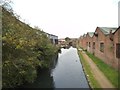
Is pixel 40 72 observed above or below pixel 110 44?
below

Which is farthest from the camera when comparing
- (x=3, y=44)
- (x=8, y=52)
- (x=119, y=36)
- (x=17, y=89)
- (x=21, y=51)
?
(x=119, y=36)

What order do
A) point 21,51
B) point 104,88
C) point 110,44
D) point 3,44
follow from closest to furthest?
point 3,44 → point 21,51 → point 104,88 → point 110,44

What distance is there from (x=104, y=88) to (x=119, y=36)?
705 cm

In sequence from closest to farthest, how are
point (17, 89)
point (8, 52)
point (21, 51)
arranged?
1. point (8, 52)
2. point (21, 51)
3. point (17, 89)

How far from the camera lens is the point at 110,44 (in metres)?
23.8

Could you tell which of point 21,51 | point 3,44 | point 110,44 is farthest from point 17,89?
point 110,44

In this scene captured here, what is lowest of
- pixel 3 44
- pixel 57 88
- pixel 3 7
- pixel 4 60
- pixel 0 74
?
pixel 57 88

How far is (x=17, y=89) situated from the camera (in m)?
16.5

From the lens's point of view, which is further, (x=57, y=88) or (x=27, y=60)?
(x=57, y=88)

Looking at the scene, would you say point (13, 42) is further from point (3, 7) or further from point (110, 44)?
point (110, 44)

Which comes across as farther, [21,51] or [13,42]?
[21,51]

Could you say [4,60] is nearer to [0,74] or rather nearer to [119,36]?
[0,74]

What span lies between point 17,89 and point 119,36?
10.5 meters

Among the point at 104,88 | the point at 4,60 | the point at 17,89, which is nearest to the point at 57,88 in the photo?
the point at 17,89
